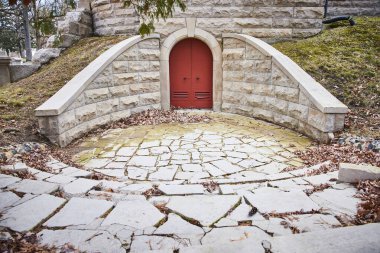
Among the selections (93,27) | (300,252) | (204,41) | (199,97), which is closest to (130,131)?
(199,97)

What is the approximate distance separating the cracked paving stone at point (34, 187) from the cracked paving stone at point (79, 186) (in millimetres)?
153

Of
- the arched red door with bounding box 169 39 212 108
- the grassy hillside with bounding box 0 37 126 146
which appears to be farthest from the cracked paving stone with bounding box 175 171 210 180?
the arched red door with bounding box 169 39 212 108

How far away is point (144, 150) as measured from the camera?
17.7 feet

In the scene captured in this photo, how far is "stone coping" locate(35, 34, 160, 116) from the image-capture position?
206 inches

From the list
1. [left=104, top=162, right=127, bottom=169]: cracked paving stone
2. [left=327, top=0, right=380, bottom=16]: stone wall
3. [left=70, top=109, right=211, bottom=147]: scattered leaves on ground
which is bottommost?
[left=104, top=162, right=127, bottom=169]: cracked paving stone

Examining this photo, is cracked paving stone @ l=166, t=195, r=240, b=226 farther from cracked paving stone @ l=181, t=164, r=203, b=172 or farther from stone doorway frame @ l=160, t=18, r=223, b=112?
stone doorway frame @ l=160, t=18, r=223, b=112

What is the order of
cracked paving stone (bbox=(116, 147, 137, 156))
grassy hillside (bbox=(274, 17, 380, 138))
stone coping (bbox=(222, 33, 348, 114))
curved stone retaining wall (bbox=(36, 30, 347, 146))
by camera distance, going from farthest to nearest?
grassy hillside (bbox=(274, 17, 380, 138)) < curved stone retaining wall (bbox=(36, 30, 347, 146)) < stone coping (bbox=(222, 33, 348, 114)) < cracked paving stone (bbox=(116, 147, 137, 156))

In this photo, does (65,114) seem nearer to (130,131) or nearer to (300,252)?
(130,131)

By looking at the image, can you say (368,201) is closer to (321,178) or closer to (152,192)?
(321,178)

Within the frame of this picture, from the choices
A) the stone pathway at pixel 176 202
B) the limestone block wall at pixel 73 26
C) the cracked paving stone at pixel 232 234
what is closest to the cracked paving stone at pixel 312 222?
the stone pathway at pixel 176 202

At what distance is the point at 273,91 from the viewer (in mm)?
A: 7297

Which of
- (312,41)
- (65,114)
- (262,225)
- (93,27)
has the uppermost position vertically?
(93,27)

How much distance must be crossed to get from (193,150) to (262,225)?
9.29 feet

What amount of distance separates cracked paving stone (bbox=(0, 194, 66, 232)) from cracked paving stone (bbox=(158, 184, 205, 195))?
114cm
